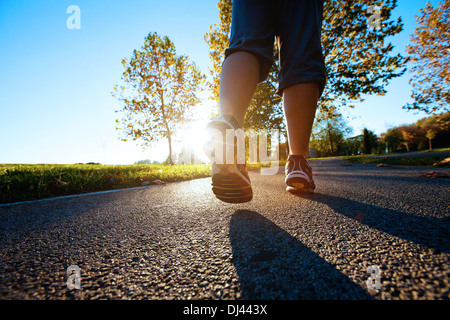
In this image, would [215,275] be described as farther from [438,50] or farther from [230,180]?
[438,50]

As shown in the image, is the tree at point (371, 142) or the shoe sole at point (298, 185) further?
the tree at point (371, 142)

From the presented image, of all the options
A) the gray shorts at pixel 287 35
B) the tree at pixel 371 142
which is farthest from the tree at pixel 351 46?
the tree at pixel 371 142

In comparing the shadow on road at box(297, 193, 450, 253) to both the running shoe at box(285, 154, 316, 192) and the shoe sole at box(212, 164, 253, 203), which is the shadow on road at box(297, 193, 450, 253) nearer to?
the running shoe at box(285, 154, 316, 192)

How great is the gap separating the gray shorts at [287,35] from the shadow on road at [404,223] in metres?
0.83

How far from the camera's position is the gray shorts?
1301 millimetres

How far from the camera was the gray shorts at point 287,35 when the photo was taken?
4.27 ft

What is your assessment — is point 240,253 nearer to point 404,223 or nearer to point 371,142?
point 404,223

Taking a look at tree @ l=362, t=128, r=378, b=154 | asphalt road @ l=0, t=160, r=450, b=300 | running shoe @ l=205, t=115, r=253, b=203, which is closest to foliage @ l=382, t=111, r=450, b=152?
tree @ l=362, t=128, r=378, b=154

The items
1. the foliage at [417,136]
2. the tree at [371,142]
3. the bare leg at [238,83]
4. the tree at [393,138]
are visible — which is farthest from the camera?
the tree at [393,138]

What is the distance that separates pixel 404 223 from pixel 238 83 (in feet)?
3.50

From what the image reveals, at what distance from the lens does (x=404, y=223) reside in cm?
81

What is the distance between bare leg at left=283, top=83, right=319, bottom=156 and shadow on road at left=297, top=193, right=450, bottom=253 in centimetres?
50

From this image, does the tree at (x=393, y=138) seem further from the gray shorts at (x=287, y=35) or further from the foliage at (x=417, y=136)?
the gray shorts at (x=287, y=35)

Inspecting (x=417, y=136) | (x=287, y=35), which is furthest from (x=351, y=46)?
(x=417, y=136)
